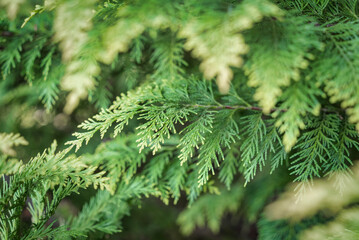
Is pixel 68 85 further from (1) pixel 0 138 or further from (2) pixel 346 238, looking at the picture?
(2) pixel 346 238

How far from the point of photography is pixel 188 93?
132cm

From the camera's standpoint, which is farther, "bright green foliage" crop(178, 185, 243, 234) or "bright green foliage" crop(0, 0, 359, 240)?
"bright green foliage" crop(178, 185, 243, 234)

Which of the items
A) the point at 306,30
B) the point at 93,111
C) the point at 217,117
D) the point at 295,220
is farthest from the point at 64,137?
the point at 306,30

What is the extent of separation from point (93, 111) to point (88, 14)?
1.48 meters

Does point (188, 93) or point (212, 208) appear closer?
point (188, 93)

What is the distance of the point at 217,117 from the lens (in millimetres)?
1294

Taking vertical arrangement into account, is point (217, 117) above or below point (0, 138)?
below

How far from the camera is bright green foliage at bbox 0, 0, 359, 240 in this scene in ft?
2.67

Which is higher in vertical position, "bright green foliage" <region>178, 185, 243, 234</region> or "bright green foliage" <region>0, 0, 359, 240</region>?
"bright green foliage" <region>0, 0, 359, 240</region>

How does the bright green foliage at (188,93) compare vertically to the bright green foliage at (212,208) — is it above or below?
above

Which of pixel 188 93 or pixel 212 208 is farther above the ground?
pixel 188 93

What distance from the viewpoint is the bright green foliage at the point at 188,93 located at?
2.67 feet

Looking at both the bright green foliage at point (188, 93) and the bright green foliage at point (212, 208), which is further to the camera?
the bright green foliage at point (212, 208)

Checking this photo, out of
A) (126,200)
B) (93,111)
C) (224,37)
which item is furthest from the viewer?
(93,111)
